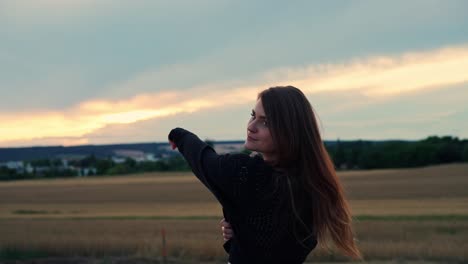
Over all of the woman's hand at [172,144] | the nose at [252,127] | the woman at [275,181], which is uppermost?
the nose at [252,127]

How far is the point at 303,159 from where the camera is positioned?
75.8 inches

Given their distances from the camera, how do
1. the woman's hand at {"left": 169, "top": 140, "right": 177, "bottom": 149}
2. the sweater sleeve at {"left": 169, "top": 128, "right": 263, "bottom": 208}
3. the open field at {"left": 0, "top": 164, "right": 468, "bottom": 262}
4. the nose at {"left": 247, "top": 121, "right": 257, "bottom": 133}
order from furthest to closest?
the open field at {"left": 0, "top": 164, "right": 468, "bottom": 262}
the woman's hand at {"left": 169, "top": 140, "right": 177, "bottom": 149}
the nose at {"left": 247, "top": 121, "right": 257, "bottom": 133}
the sweater sleeve at {"left": 169, "top": 128, "right": 263, "bottom": 208}

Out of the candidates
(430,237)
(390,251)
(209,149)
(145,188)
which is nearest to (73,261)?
(390,251)

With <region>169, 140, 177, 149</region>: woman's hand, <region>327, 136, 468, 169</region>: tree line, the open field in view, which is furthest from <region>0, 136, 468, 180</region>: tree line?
<region>169, 140, 177, 149</region>: woman's hand

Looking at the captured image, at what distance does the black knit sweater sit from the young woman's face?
2.2 inches

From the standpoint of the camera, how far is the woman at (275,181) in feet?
6.14

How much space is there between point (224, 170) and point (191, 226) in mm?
24806

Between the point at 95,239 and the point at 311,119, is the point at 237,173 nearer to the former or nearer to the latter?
the point at 311,119

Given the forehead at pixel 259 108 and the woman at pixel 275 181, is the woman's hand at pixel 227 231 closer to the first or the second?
the woman at pixel 275 181

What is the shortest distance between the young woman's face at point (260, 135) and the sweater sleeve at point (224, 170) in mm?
59

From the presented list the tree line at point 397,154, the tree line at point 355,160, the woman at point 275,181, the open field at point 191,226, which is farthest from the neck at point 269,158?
the tree line at point 397,154

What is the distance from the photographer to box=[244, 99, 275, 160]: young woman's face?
1.94 m

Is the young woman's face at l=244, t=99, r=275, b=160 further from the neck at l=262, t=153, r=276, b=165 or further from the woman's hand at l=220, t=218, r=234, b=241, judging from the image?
the woman's hand at l=220, t=218, r=234, b=241

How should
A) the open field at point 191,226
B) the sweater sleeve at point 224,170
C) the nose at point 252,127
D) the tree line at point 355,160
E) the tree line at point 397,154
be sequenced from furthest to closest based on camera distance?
the tree line at point 355,160 < the tree line at point 397,154 < the open field at point 191,226 < the nose at point 252,127 < the sweater sleeve at point 224,170
